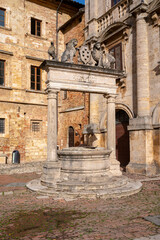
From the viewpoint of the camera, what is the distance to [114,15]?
12617 millimetres

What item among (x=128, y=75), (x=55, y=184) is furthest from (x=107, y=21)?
(x=55, y=184)

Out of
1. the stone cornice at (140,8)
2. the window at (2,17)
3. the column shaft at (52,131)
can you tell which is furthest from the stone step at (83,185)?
the window at (2,17)

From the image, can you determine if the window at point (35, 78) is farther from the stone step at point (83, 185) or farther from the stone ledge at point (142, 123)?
the stone step at point (83, 185)

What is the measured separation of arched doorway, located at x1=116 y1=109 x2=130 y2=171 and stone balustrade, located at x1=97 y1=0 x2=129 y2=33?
189 inches

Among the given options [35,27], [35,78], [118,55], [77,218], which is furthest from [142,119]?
[35,27]

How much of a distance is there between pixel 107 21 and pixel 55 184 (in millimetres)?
10150

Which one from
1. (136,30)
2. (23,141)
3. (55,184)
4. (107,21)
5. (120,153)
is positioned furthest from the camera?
(23,141)

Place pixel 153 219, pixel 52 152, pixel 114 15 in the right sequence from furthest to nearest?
Answer: 1. pixel 114 15
2. pixel 52 152
3. pixel 153 219

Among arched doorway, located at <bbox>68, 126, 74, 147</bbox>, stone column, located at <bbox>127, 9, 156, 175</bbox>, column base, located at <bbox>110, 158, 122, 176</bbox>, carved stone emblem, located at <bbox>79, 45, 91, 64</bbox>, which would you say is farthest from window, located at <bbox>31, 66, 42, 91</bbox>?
column base, located at <bbox>110, 158, 122, 176</bbox>

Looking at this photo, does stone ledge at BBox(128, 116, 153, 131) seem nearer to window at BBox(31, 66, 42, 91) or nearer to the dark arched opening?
the dark arched opening

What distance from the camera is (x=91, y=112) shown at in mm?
13906

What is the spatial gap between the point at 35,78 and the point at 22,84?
Answer: 1.19 m

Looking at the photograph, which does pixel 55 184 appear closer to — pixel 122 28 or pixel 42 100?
pixel 122 28

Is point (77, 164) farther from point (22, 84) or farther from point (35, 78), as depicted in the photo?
point (35, 78)
